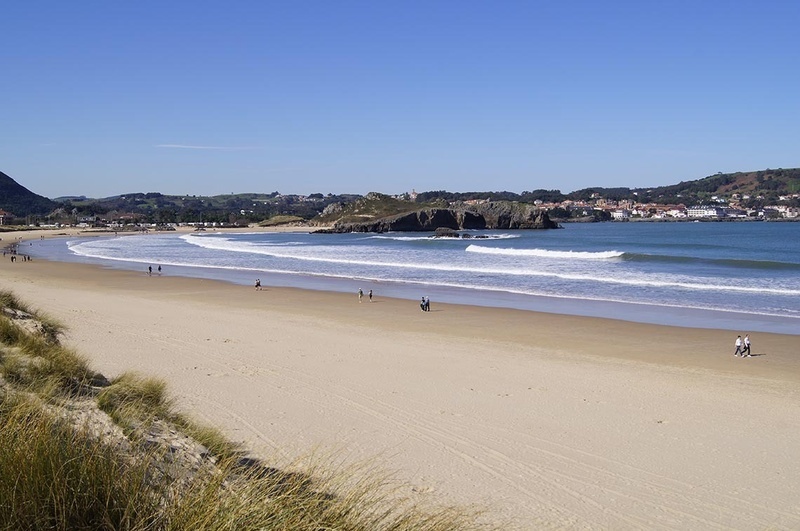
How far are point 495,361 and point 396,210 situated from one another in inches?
4978

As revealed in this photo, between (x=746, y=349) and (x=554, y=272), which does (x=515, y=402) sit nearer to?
(x=746, y=349)

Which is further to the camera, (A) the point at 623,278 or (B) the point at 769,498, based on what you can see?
(A) the point at 623,278

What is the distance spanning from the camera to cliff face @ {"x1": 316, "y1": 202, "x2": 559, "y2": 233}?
120 metres

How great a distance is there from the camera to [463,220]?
123 meters

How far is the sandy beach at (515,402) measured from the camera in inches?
281

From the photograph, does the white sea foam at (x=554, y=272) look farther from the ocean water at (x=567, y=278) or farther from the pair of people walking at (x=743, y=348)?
the pair of people walking at (x=743, y=348)

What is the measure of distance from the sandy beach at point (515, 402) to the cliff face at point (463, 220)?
Answer: 98933mm

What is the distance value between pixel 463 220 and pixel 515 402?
113 m

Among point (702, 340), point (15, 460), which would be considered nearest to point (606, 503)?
point (15, 460)

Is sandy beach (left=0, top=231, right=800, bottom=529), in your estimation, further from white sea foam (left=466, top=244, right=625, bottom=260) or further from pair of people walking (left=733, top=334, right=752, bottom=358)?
white sea foam (left=466, top=244, right=625, bottom=260)

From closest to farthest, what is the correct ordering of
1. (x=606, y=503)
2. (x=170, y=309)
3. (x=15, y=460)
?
(x=15, y=460) → (x=606, y=503) → (x=170, y=309)

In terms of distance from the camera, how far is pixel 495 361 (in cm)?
1438

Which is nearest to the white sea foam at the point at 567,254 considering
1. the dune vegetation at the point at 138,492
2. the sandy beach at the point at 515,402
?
the sandy beach at the point at 515,402

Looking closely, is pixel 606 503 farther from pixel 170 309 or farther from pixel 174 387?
pixel 170 309
